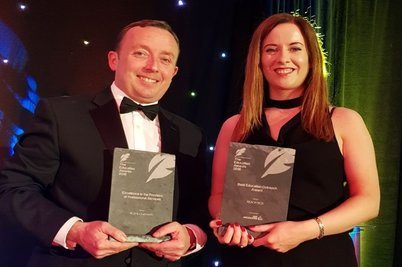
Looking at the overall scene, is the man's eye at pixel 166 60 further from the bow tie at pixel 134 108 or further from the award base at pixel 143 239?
the award base at pixel 143 239

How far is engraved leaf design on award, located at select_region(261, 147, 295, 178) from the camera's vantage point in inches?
66.3

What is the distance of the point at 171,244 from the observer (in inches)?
67.2

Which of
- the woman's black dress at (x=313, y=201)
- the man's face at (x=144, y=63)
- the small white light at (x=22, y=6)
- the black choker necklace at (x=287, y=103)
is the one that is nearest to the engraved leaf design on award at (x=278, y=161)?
the woman's black dress at (x=313, y=201)

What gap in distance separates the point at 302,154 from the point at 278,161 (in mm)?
185

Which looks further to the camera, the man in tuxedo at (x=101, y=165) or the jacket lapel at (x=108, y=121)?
the jacket lapel at (x=108, y=121)

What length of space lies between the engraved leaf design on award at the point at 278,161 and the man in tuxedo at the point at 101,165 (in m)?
0.43

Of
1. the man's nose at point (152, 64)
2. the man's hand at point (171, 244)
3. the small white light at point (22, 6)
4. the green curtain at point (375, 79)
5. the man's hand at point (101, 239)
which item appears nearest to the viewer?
the man's hand at point (101, 239)

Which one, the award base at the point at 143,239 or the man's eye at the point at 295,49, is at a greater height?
the man's eye at the point at 295,49

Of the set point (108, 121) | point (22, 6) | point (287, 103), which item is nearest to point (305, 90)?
point (287, 103)

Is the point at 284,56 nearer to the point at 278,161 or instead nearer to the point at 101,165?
the point at 278,161

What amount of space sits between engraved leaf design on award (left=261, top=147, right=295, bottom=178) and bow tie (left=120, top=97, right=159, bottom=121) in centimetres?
62

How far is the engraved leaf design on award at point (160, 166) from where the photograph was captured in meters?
1.68

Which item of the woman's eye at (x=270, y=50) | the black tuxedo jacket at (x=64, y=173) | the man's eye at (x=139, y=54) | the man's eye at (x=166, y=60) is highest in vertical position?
the woman's eye at (x=270, y=50)

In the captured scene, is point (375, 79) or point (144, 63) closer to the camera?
point (144, 63)
